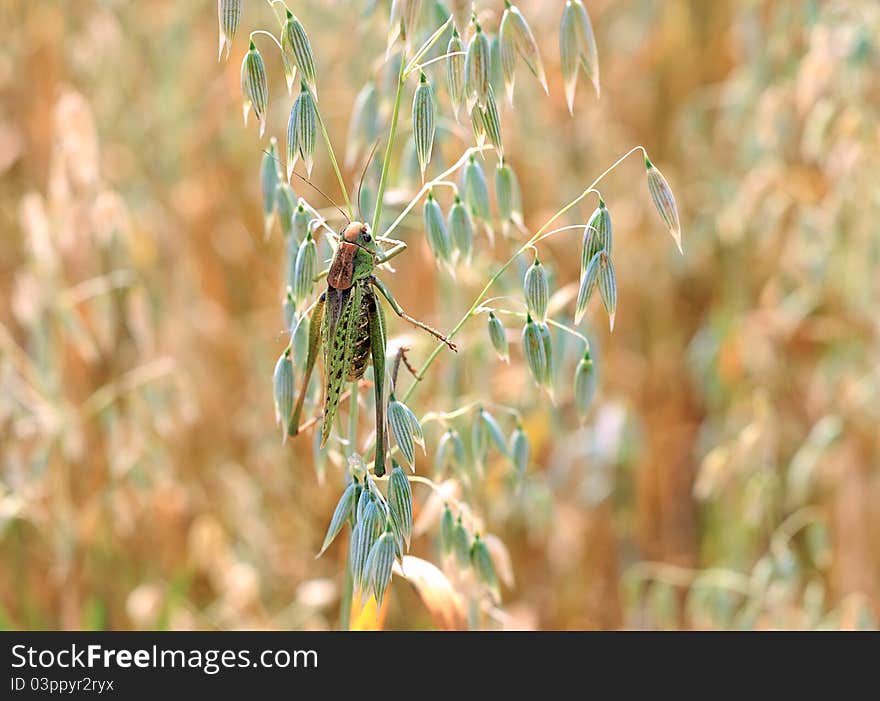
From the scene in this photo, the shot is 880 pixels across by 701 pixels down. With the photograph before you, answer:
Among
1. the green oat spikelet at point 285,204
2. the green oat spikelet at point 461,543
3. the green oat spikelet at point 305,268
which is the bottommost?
the green oat spikelet at point 461,543

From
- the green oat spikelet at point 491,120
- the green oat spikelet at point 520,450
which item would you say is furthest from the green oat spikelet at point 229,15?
the green oat spikelet at point 520,450

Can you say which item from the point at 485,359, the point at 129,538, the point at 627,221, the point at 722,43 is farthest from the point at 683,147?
the point at 129,538

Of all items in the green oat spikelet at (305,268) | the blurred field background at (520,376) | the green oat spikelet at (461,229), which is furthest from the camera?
the blurred field background at (520,376)

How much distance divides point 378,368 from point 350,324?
2.1 inches

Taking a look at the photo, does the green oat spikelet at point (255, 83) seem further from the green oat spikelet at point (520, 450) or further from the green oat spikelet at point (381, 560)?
the green oat spikelet at point (520, 450)

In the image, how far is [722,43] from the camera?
8.39 ft

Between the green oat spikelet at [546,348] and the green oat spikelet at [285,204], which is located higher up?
the green oat spikelet at [285,204]

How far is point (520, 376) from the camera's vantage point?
6.19 feet

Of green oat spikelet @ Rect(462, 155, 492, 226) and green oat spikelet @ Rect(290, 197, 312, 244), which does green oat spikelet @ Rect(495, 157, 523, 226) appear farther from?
green oat spikelet @ Rect(290, 197, 312, 244)

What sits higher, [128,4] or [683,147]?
[128,4]

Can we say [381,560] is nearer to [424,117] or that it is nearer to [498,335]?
[498,335]

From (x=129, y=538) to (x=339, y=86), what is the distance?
118cm

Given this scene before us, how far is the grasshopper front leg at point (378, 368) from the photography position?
2.99 feet

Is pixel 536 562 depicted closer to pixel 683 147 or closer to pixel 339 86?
pixel 683 147
